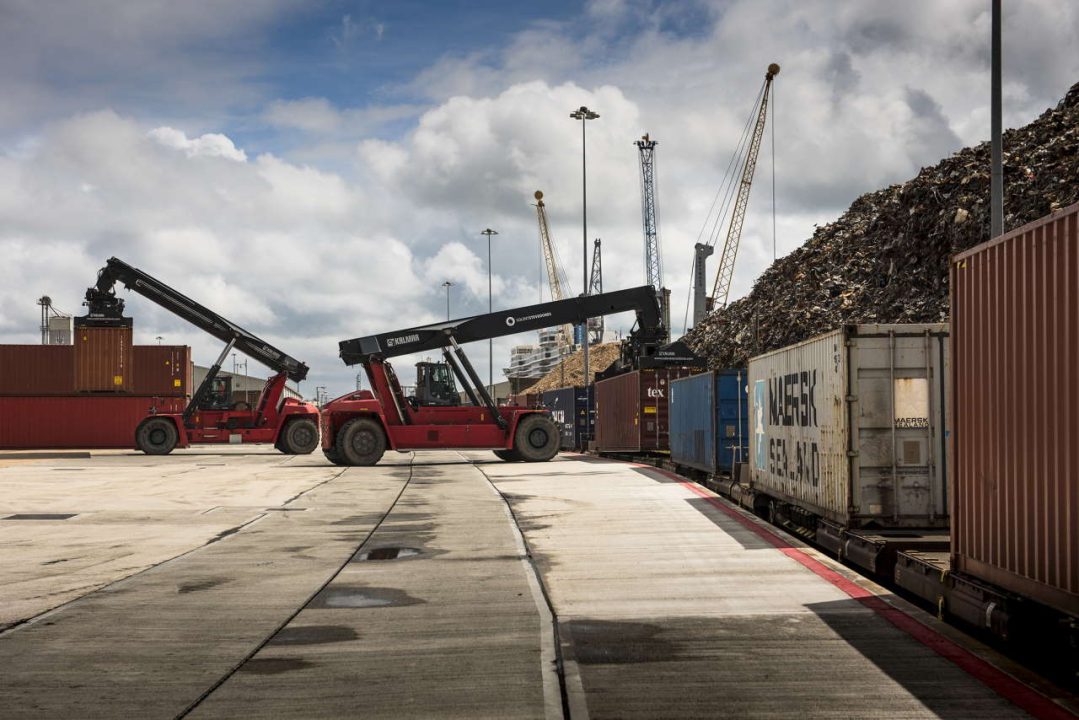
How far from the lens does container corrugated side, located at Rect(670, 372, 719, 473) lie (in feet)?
77.5

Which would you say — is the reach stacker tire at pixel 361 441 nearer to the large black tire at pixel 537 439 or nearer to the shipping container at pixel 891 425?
the large black tire at pixel 537 439

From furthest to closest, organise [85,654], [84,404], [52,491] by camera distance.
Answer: [84,404] → [52,491] → [85,654]

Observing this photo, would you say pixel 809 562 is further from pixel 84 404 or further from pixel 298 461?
pixel 84 404

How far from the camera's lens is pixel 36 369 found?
5222 cm

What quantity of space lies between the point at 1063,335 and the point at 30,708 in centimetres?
784

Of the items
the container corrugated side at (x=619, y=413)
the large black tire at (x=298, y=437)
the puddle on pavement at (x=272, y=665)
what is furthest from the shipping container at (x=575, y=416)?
the puddle on pavement at (x=272, y=665)

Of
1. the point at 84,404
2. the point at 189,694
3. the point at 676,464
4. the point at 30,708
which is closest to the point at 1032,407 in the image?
the point at 189,694

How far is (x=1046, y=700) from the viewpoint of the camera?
751 centimetres

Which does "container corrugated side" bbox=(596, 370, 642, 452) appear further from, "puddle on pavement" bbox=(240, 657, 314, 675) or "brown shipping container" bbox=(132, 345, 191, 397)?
"brown shipping container" bbox=(132, 345, 191, 397)

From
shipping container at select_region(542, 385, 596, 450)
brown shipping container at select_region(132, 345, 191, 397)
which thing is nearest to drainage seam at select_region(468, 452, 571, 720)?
shipping container at select_region(542, 385, 596, 450)

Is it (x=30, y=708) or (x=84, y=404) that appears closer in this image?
(x=30, y=708)

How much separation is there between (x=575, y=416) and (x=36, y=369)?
88.2 ft

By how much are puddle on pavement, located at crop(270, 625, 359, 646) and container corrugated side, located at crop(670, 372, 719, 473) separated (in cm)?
1439

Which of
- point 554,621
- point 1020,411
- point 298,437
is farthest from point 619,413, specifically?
point 1020,411
